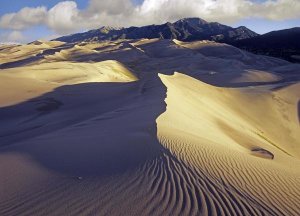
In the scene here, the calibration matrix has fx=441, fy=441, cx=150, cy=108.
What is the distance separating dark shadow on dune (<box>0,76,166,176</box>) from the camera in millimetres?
7848

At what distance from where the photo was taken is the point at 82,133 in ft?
35.2

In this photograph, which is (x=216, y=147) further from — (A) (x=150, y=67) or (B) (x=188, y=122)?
(A) (x=150, y=67)

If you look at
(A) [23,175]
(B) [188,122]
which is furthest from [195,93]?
(A) [23,175]

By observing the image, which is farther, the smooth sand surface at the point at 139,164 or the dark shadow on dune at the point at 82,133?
the dark shadow on dune at the point at 82,133

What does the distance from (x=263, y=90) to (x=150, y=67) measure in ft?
95.9

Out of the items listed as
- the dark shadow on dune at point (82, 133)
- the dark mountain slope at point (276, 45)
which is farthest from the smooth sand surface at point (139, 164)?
the dark mountain slope at point (276, 45)

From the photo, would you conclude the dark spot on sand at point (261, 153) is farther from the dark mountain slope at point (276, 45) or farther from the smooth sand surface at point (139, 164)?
the dark mountain slope at point (276, 45)

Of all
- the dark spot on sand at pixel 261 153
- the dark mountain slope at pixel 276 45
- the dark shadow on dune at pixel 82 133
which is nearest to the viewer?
the dark shadow on dune at pixel 82 133

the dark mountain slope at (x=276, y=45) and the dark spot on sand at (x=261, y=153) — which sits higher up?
the dark spot on sand at (x=261, y=153)

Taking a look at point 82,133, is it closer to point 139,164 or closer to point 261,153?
point 139,164

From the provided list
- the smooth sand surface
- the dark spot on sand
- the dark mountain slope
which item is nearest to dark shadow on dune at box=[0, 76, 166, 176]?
the smooth sand surface

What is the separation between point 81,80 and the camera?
31.3 meters

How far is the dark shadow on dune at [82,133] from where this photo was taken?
7848 mm

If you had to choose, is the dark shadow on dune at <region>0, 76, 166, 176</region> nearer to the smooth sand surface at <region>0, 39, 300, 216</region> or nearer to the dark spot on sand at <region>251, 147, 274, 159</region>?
the smooth sand surface at <region>0, 39, 300, 216</region>
